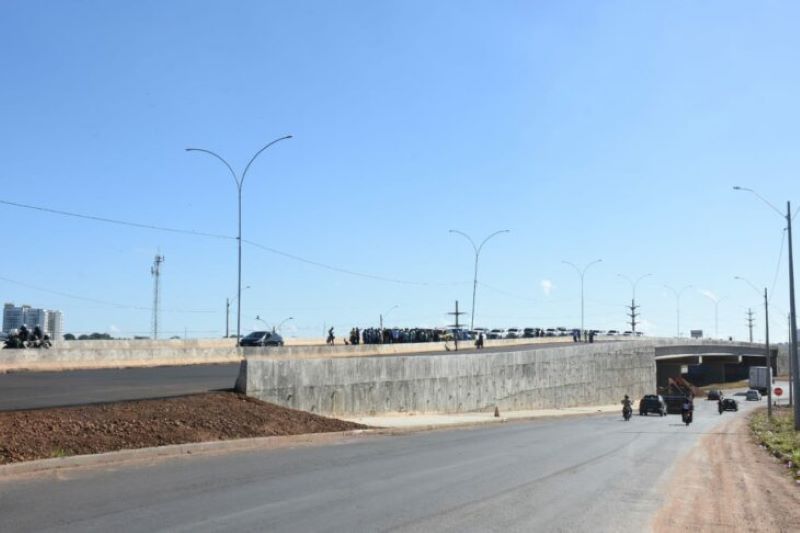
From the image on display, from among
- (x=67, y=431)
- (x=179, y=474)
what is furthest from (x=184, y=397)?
(x=179, y=474)

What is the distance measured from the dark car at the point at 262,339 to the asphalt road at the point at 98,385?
19.7 meters

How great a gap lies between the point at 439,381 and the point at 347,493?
23994 millimetres

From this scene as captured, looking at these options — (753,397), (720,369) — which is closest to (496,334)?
(753,397)

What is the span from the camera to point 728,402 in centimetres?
7106

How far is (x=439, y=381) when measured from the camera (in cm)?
3550

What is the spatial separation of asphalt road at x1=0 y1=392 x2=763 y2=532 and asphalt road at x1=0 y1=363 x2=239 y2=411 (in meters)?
5.02

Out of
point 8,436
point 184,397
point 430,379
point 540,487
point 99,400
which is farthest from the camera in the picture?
point 430,379

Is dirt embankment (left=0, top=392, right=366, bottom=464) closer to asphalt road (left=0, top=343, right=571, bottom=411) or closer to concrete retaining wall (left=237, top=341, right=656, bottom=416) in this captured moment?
asphalt road (left=0, top=343, right=571, bottom=411)

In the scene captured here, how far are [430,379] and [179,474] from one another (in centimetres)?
2194

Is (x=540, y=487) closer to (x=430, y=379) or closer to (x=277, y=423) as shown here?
(x=277, y=423)

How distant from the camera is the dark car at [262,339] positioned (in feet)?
172

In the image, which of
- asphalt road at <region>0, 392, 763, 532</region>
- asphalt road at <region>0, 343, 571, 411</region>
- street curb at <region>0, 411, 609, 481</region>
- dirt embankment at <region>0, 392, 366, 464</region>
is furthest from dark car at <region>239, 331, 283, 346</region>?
asphalt road at <region>0, 392, 763, 532</region>

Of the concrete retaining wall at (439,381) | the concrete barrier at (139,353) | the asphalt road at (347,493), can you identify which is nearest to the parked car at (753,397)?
the concrete retaining wall at (439,381)

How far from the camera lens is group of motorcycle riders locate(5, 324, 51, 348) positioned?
110 feet
